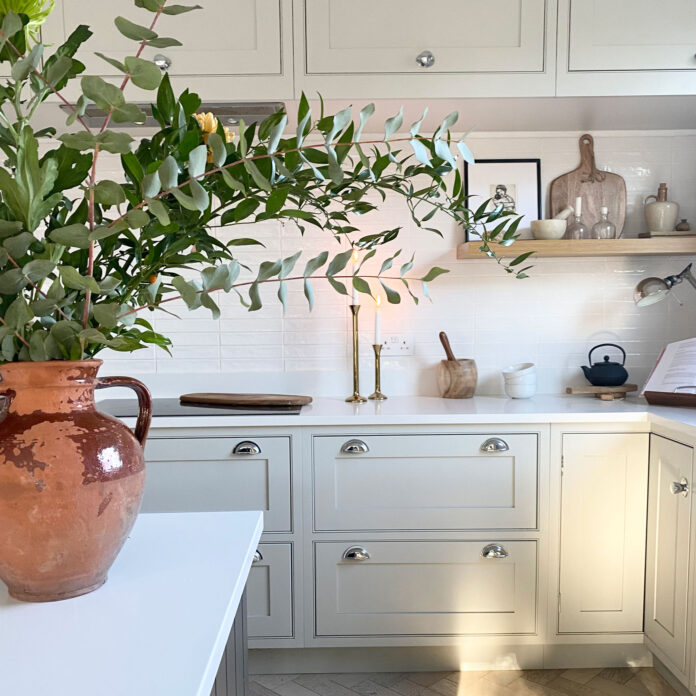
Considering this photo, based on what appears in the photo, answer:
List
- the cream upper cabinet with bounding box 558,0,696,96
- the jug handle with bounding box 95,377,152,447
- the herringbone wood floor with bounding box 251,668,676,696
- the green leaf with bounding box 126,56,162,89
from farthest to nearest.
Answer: the cream upper cabinet with bounding box 558,0,696,96
the herringbone wood floor with bounding box 251,668,676,696
the jug handle with bounding box 95,377,152,447
the green leaf with bounding box 126,56,162,89

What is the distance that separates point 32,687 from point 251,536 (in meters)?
0.42

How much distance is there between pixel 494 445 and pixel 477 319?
717 millimetres

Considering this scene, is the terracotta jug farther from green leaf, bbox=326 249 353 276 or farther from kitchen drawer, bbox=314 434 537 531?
kitchen drawer, bbox=314 434 537 531

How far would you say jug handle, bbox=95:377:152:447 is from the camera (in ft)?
2.61

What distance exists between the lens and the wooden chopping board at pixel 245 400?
2.38 metres

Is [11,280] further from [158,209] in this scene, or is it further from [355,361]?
[355,361]

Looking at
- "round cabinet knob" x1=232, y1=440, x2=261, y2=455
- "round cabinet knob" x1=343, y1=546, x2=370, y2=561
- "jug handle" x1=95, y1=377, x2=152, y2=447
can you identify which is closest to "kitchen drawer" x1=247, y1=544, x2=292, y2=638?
"round cabinet knob" x1=343, y1=546, x2=370, y2=561

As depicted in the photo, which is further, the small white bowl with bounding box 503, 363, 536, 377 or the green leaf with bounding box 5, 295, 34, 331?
the small white bowl with bounding box 503, 363, 536, 377

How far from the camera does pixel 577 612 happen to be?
7.49 ft

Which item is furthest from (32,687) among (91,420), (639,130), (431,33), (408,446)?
(639,130)

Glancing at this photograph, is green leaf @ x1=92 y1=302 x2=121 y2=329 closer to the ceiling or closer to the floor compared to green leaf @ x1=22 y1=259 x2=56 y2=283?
closer to the floor

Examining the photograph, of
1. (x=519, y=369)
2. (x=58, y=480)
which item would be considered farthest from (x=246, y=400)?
(x=58, y=480)

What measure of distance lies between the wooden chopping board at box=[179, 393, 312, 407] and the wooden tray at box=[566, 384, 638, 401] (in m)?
1.03

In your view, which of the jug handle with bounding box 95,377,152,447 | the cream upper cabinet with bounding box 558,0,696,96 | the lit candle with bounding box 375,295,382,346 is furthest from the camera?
the lit candle with bounding box 375,295,382,346
